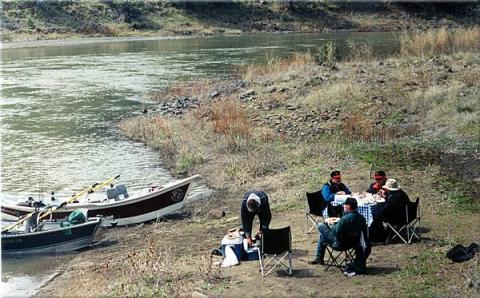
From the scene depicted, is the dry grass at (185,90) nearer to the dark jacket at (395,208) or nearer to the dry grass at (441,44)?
the dry grass at (441,44)

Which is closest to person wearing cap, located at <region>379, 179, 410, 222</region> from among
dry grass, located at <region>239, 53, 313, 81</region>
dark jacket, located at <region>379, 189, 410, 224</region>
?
dark jacket, located at <region>379, 189, 410, 224</region>

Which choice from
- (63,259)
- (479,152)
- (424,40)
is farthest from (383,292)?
(424,40)

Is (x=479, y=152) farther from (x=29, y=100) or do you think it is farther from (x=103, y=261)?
(x=29, y=100)

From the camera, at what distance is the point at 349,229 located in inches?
409

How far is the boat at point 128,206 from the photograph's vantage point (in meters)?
15.8

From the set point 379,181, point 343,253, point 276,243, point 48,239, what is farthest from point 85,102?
point 276,243

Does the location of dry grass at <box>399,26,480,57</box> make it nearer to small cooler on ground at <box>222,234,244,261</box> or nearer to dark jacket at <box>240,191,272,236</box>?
dark jacket at <box>240,191,272,236</box>

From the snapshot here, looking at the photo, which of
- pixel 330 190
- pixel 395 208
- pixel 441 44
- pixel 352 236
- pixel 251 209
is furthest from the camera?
pixel 441 44

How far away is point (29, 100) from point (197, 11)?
158ft

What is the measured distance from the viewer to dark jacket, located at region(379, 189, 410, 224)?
11.6m

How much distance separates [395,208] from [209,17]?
2798 inches

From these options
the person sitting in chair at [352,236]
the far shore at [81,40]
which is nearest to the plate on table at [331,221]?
the person sitting in chair at [352,236]

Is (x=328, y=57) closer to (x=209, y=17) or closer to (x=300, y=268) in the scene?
(x=300, y=268)

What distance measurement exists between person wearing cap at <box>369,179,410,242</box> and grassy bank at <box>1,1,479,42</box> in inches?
2318
